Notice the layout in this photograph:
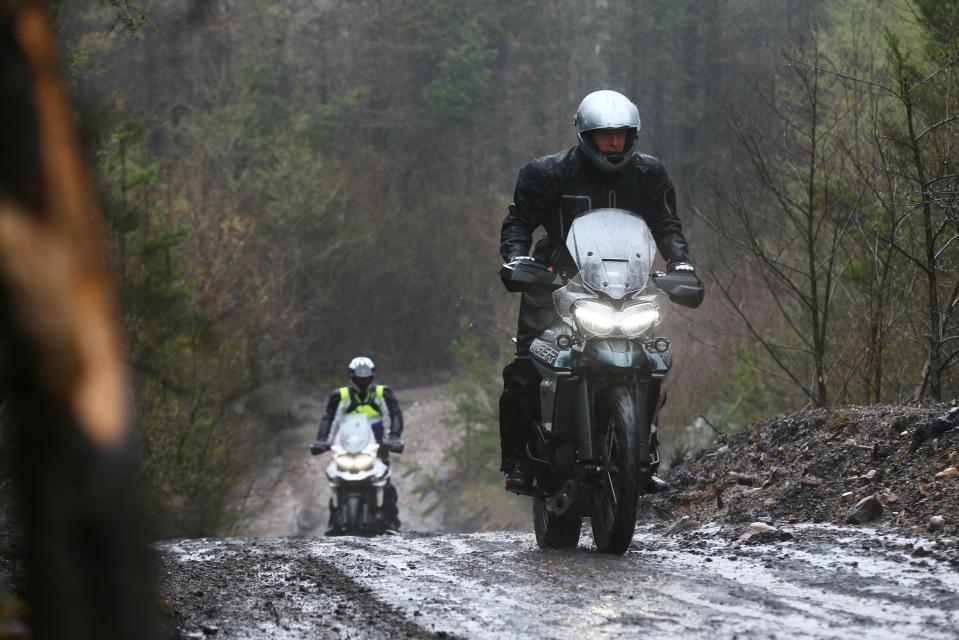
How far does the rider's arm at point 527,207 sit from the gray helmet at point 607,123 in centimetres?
30

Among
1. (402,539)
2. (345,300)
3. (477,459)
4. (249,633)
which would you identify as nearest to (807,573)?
(249,633)

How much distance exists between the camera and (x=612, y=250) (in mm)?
6668

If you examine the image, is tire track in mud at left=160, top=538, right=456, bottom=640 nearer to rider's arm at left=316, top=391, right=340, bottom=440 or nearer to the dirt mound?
the dirt mound

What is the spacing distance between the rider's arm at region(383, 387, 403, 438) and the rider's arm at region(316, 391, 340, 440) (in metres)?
0.53

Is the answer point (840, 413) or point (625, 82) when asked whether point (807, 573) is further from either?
point (625, 82)

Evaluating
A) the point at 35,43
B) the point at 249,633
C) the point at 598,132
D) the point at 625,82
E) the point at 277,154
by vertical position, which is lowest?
the point at 249,633

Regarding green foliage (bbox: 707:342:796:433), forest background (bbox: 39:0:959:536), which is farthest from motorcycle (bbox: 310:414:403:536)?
green foliage (bbox: 707:342:796:433)

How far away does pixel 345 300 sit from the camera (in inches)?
2020

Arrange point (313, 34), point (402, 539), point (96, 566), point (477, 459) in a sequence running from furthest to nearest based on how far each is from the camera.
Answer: point (313, 34)
point (477, 459)
point (402, 539)
point (96, 566)

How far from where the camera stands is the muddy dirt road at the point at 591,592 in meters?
4.47

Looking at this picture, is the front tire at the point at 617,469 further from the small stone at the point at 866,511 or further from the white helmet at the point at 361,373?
the white helmet at the point at 361,373

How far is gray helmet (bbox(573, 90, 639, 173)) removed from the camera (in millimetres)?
6828

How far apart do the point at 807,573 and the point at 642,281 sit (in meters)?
1.67

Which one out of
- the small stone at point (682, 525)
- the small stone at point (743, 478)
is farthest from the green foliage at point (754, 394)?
the small stone at point (682, 525)
